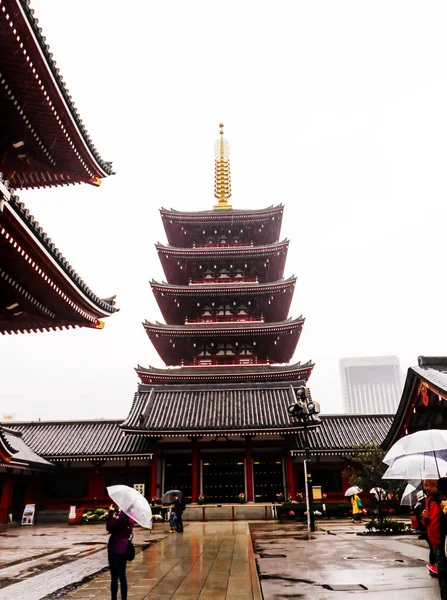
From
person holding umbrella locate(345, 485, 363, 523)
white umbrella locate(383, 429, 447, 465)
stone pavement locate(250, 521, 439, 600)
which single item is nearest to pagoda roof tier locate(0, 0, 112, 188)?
white umbrella locate(383, 429, 447, 465)

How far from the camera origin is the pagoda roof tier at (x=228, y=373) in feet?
107

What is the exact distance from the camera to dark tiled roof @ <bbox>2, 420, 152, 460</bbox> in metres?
28.2

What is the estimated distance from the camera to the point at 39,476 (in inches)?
1123

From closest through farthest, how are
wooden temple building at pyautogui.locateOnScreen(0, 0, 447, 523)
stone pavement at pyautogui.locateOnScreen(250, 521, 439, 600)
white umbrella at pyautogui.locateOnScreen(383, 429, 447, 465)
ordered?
stone pavement at pyautogui.locateOnScreen(250, 521, 439, 600)
white umbrella at pyautogui.locateOnScreen(383, 429, 447, 465)
wooden temple building at pyautogui.locateOnScreen(0, 0, 447, 523)

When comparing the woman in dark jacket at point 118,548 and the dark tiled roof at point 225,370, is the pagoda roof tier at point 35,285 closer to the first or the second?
the woman in dark jacket at point 118,548

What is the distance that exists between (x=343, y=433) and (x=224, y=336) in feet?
33.3

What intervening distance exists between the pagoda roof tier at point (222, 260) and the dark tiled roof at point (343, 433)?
12.0 m

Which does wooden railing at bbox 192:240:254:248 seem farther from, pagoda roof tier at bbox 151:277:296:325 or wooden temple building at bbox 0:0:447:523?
pagoda roof tier at bbox 151:277:296:325

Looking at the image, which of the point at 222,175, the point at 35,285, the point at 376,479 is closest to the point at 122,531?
the point at 35,285

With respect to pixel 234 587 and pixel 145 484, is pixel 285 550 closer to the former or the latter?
pixel 234 587

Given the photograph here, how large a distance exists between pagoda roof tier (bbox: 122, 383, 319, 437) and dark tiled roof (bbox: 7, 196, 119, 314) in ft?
49.0

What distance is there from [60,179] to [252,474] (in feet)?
68.2

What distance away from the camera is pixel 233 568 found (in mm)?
10234

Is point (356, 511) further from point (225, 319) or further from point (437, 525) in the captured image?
point (437, 525)
